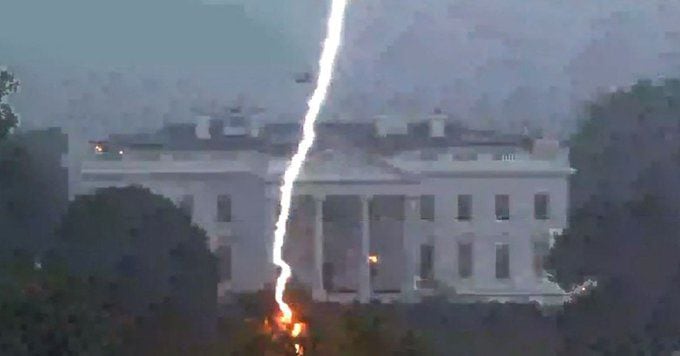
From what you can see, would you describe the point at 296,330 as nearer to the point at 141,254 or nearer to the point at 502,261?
the point at 141,254

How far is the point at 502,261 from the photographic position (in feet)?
12.1

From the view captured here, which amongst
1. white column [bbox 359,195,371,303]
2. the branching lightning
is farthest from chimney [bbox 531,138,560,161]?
the branching lightning

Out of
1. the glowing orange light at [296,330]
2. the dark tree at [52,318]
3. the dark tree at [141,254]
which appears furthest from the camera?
the dark tree at [141,254]

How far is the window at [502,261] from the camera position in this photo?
365cm

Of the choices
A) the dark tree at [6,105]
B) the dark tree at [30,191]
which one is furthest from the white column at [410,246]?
the dark tree at [6,105]

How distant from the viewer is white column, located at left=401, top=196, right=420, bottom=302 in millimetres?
3672

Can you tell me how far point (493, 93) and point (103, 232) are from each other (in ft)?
4.17

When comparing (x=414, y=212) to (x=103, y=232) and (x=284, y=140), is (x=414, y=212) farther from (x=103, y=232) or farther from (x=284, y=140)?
(x=103, y=232)

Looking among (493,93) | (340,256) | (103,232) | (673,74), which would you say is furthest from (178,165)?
(673,74)

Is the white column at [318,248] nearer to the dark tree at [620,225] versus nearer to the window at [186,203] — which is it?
the window at [186,203]

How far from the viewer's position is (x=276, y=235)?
12.1 ft

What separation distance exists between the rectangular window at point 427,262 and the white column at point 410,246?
0.02m

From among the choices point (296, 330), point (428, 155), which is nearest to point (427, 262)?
point (428, 155)

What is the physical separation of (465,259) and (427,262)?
114 mm
